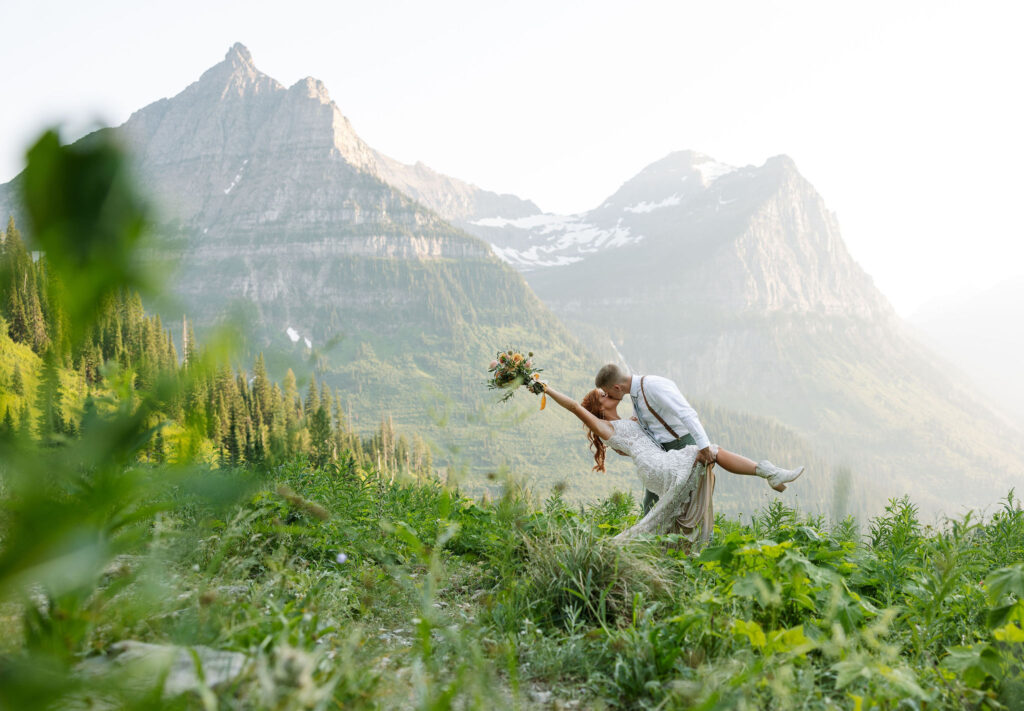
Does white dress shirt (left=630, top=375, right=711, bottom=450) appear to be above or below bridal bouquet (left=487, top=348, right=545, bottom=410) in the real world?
below

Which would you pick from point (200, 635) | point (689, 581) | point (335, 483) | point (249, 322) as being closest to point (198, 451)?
point (249, 322)

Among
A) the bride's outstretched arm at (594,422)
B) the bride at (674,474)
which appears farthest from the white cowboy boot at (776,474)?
the bride's outstretched arm at (594,422)

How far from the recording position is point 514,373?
6.98m

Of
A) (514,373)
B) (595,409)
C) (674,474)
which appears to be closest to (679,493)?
(674,474)

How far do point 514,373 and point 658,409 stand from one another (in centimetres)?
162

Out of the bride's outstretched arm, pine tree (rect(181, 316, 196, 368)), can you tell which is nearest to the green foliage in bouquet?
the bride's outstretched arm

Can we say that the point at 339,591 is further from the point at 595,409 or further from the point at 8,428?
the point at 595,409

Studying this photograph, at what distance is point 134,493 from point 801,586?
333 centimetres

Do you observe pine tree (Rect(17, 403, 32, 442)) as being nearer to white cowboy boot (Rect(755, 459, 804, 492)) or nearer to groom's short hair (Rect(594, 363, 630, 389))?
groom's short hair (Rect(594, 363, 630, 389))

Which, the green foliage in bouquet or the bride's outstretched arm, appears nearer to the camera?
the bride's outstretched arm

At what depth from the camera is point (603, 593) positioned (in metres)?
3.64

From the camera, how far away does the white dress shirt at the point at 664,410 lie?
21.9 ft

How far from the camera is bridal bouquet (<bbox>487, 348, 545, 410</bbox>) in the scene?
6836 mm

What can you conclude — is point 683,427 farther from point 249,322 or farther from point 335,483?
point 249,322
